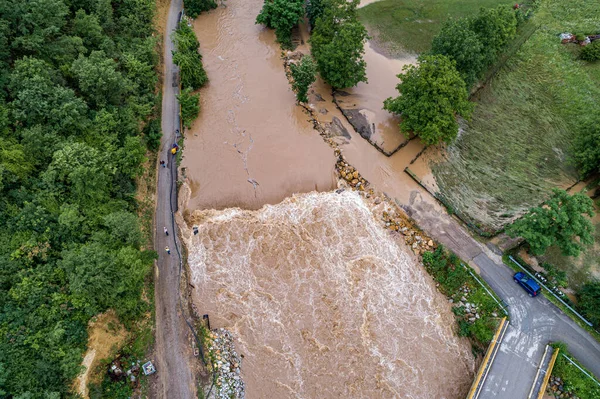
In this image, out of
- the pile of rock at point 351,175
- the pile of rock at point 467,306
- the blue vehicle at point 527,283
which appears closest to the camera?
the blue vehicle at point 527,283

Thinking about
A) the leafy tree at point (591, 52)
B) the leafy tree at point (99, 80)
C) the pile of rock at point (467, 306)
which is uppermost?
the leafy tree at point (99, 80)

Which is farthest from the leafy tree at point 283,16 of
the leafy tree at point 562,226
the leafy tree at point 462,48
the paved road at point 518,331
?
the leafy tree at point 562,226

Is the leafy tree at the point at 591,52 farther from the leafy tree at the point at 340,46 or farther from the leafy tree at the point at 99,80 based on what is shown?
the leafy tree at the point at 99,80

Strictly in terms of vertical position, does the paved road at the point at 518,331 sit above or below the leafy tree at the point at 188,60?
below

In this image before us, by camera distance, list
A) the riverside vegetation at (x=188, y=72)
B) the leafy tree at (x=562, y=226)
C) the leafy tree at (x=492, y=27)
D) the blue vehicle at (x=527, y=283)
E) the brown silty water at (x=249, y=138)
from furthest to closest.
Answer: the leafy tree at (x=492, y=27), the riverside vegetation at (x=188, y=72), the brown silty water at (x=249, y=138), the blue vehicle at (x=527, y=283), the leafy tree at (x=562, y=226)

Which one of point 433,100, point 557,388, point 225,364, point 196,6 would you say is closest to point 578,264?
point 557,388

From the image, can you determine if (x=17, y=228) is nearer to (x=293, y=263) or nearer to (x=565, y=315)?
(x=293, y=263)
